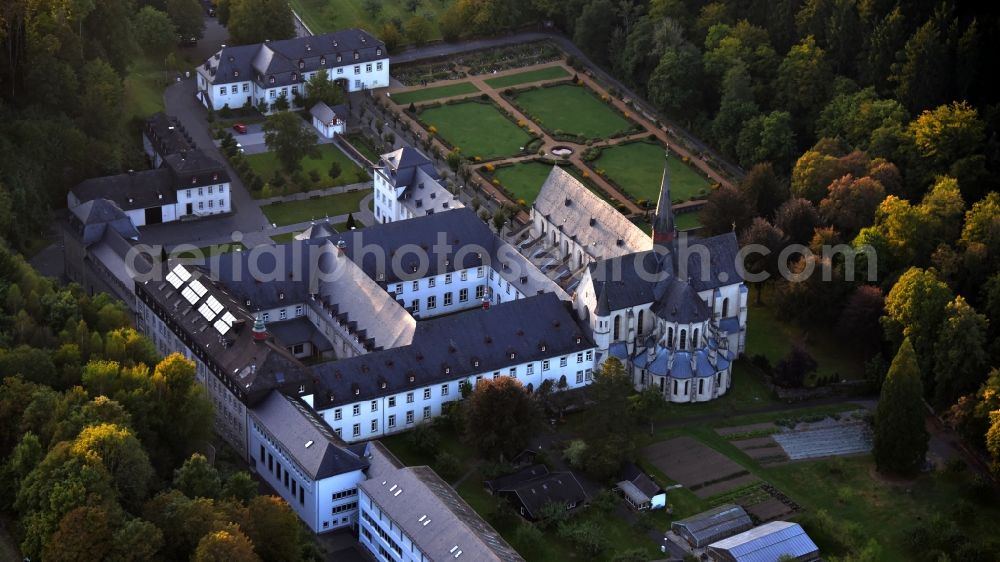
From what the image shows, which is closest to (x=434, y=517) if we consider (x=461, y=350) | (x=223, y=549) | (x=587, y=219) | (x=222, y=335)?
(x=223, y=549)

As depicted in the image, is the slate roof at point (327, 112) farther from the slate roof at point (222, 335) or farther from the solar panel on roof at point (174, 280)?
the solar panel on roof at point (174, 280)

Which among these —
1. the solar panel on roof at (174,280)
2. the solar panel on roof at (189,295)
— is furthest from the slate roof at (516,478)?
the solar panel on roof at (174,280)

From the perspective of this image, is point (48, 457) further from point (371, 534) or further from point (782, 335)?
point (782, 335)

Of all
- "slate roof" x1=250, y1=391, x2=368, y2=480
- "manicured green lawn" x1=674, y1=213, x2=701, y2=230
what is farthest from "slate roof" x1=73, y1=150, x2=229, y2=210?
"manicured green lawn" x1=674, y1=213, x2=701, y2=230

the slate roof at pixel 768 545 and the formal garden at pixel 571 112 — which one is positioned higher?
the slate roof at pixel 768 545

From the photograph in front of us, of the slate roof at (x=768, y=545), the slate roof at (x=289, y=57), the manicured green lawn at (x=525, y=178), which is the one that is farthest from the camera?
the slate roof at (x=289, y=57)

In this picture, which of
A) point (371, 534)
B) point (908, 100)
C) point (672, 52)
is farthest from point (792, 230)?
point (371, 534)
